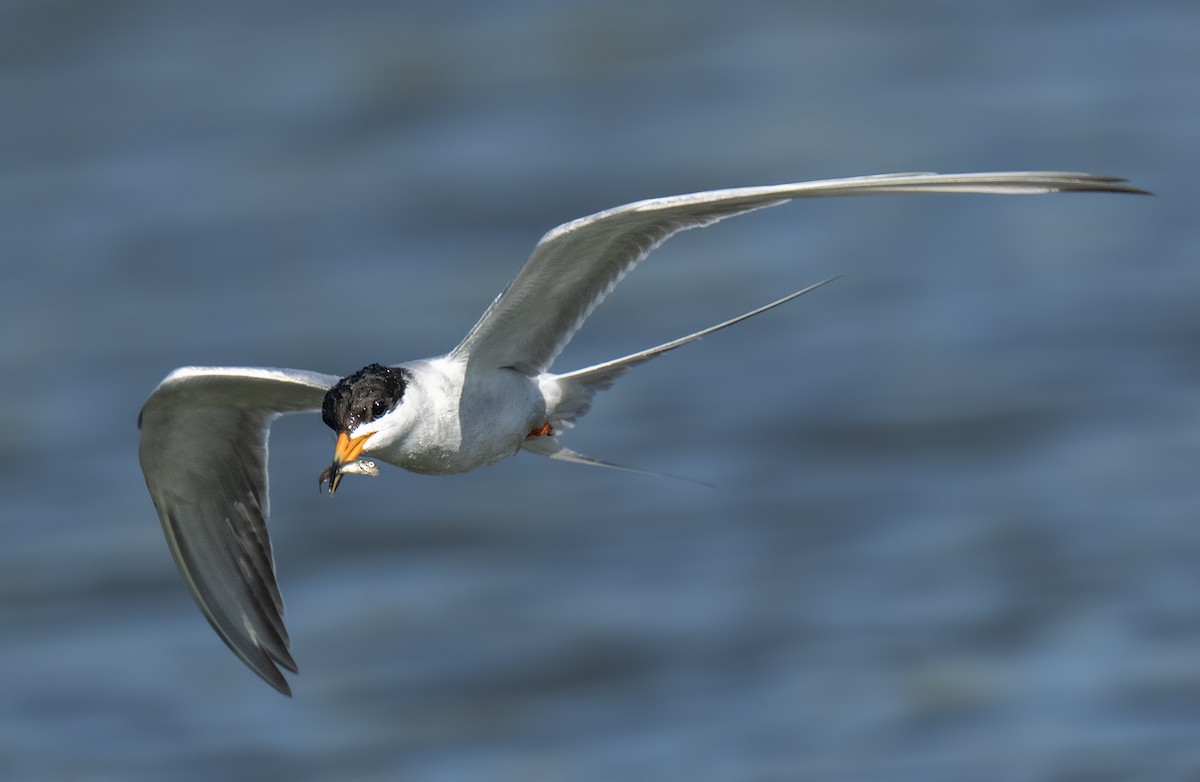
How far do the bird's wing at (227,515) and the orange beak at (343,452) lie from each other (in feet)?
5.99

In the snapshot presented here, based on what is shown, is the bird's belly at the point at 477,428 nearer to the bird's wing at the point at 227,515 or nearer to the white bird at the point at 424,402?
the white bird at the point at 424,402

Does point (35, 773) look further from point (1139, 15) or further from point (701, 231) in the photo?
point (1139, 15)

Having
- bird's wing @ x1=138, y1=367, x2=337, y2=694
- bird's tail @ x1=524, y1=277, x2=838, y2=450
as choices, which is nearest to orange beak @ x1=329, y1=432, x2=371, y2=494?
bird's tail @ x1=524, y1=277, x2=838, y2=450

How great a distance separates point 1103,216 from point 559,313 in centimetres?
2050

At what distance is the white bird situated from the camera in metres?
8.09

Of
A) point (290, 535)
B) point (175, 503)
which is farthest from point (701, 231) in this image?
point (175, 503)

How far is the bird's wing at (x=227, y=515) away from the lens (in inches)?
398

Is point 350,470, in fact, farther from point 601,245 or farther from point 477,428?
point 601,245


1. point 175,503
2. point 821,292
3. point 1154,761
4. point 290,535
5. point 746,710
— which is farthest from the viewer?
point 821,292

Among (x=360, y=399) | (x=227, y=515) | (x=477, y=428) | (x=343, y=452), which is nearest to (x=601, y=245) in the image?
(x=477, y=428)

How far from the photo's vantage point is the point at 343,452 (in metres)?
8.17

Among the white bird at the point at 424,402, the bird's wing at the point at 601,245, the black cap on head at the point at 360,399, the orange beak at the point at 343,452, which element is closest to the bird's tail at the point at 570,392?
the white bird at the point at 424,402

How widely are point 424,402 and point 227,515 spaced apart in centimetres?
204

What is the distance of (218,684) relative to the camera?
66.6 ft
